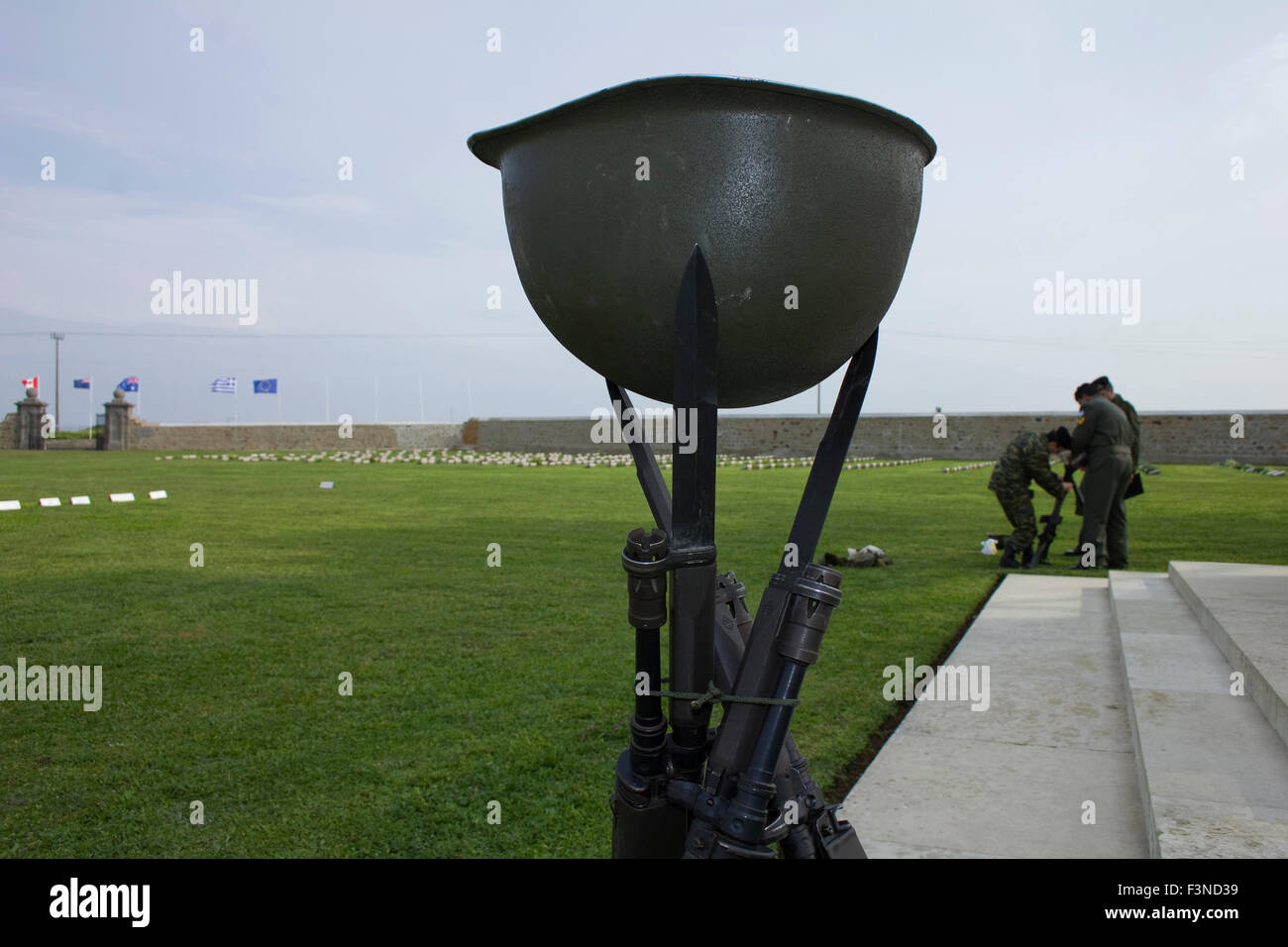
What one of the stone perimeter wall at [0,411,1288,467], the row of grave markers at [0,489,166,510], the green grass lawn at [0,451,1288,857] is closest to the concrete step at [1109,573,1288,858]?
the green grass lawn at [0,451,1288,857]

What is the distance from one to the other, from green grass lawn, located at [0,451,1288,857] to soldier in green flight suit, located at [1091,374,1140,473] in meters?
0.89

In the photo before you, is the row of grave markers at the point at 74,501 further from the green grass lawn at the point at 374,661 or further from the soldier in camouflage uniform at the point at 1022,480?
the soldier in camouflage uniform at the point at 1022,480

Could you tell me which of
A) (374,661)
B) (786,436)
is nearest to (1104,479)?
(374,661)

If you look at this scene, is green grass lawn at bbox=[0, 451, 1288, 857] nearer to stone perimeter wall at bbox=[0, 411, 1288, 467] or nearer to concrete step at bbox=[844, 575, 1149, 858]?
concrete step at bbox=[844, 575, 1149, 858]

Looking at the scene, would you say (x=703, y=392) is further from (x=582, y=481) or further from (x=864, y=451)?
(x=864, y=451)

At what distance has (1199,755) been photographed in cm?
270

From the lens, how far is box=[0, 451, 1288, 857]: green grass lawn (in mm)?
2543

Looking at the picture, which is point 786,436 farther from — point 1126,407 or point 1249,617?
point 1249,617

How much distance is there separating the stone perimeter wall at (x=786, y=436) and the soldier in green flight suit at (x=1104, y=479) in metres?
10.9

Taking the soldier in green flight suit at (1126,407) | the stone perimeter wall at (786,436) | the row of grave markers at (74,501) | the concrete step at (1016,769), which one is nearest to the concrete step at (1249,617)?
the concrete step at (1016,769)

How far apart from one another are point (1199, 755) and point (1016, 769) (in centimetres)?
53

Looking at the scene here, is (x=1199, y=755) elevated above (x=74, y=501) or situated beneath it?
situated beneath

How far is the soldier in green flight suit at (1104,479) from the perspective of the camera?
7.17 m

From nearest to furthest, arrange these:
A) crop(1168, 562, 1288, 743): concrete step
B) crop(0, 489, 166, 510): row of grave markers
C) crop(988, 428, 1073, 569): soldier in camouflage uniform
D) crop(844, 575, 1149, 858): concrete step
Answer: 1. crop(844, 575, 1149, 858): concrete step
2. crop(1168, 562, 1288, 743): concrete step
3. crop(988, 428, 1073, 569): soldier in camouflage uniform
4. crop(0, 489, 166, 510): row of grave markers
